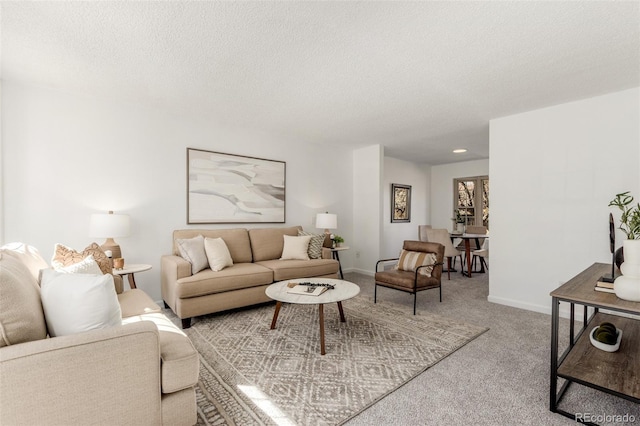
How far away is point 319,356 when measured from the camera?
7.94 feet

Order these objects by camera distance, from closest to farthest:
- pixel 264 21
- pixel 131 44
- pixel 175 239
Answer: pixel 264 21 < pixel 131 44 < pixel 175 239

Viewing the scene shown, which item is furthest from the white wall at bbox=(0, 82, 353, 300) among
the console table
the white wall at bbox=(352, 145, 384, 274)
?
the console table

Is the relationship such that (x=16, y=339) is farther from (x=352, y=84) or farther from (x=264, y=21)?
(x=352, y=84)

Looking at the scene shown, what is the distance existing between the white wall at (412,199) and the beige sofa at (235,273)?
2.90 metres

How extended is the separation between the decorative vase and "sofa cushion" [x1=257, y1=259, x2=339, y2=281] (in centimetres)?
289

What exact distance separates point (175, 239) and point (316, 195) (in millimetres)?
2473

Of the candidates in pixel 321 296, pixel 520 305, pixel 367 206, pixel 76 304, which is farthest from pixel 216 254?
pixel 520 305

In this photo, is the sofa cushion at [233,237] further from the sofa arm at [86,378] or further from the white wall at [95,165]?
the sofa arm at [86,378]

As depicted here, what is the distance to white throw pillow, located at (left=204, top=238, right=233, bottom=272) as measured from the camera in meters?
3.43

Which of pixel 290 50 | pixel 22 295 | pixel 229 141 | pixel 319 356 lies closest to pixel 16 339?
pixel 22 295

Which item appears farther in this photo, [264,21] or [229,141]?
[229,141]

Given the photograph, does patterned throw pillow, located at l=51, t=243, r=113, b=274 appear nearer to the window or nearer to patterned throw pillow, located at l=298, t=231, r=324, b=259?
patterned throw pillow, located at l=298, t=231, r=324, b=259

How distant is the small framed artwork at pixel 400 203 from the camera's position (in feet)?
22.9

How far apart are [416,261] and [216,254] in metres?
2.45
